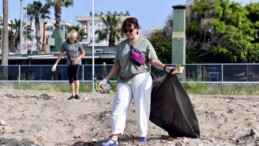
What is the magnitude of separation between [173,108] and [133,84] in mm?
617

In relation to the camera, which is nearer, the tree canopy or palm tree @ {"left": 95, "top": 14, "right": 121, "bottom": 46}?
the tree canopy

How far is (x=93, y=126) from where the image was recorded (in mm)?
7500

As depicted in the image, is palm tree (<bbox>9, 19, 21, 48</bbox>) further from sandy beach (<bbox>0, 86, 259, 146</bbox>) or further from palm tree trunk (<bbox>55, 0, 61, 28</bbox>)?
sandy beach (<bbox>0, 86, 259, 146</bbox>)

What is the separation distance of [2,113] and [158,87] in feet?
12.2

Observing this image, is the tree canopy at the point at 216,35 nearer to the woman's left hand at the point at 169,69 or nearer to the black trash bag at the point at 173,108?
the black trash bag at the point at 173,108

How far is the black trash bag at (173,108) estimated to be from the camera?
19.7ft

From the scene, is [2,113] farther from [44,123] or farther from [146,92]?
[146,92]

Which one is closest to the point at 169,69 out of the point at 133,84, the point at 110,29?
the point at 133,84

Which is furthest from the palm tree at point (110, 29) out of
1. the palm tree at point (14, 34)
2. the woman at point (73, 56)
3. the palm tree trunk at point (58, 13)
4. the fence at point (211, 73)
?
the woman at point (73, 56)

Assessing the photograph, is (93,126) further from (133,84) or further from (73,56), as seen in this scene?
(73,56)

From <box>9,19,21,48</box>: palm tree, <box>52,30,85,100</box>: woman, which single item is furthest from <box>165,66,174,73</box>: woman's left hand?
<box>9,19,21,48</box>: palm tree

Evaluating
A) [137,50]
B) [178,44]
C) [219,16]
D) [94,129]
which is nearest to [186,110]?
[137,50]

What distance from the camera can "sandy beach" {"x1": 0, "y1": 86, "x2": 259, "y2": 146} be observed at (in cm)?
609

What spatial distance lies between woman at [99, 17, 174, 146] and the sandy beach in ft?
0.97
